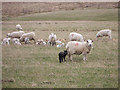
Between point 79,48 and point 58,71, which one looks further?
point 79,48

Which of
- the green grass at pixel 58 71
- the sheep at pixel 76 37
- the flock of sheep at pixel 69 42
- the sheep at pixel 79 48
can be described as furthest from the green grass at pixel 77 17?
the sheep at pixel 79 48

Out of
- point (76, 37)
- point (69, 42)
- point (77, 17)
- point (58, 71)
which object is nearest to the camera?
point (58, 71)

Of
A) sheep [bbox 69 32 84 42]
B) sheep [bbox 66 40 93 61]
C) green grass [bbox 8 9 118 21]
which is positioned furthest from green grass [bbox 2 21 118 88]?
green grass [bbox 8 9 118 21]

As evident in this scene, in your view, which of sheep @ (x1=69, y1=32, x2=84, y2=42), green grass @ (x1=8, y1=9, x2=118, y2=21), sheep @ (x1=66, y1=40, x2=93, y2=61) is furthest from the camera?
green grass @ (x1=8, y1=9, x2=118, y2=21)

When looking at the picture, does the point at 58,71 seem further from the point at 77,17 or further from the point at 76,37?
the point at 77,17

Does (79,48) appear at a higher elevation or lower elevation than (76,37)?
lower

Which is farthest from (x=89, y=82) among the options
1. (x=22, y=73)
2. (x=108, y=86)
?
(x=22, y=73)

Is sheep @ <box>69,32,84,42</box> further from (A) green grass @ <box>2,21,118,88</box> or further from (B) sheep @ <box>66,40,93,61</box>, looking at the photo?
(B) sheep @ <box>66,40,93,61</box>

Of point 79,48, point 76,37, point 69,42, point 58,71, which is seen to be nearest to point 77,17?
point 76,37

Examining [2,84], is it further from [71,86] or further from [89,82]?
[89,82]

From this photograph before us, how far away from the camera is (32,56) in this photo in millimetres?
14555

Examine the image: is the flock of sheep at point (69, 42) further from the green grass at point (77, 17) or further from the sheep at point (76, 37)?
the green grass at point (77, 17)

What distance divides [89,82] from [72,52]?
13.1ft

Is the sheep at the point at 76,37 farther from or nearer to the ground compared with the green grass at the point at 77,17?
nearer to the ground
